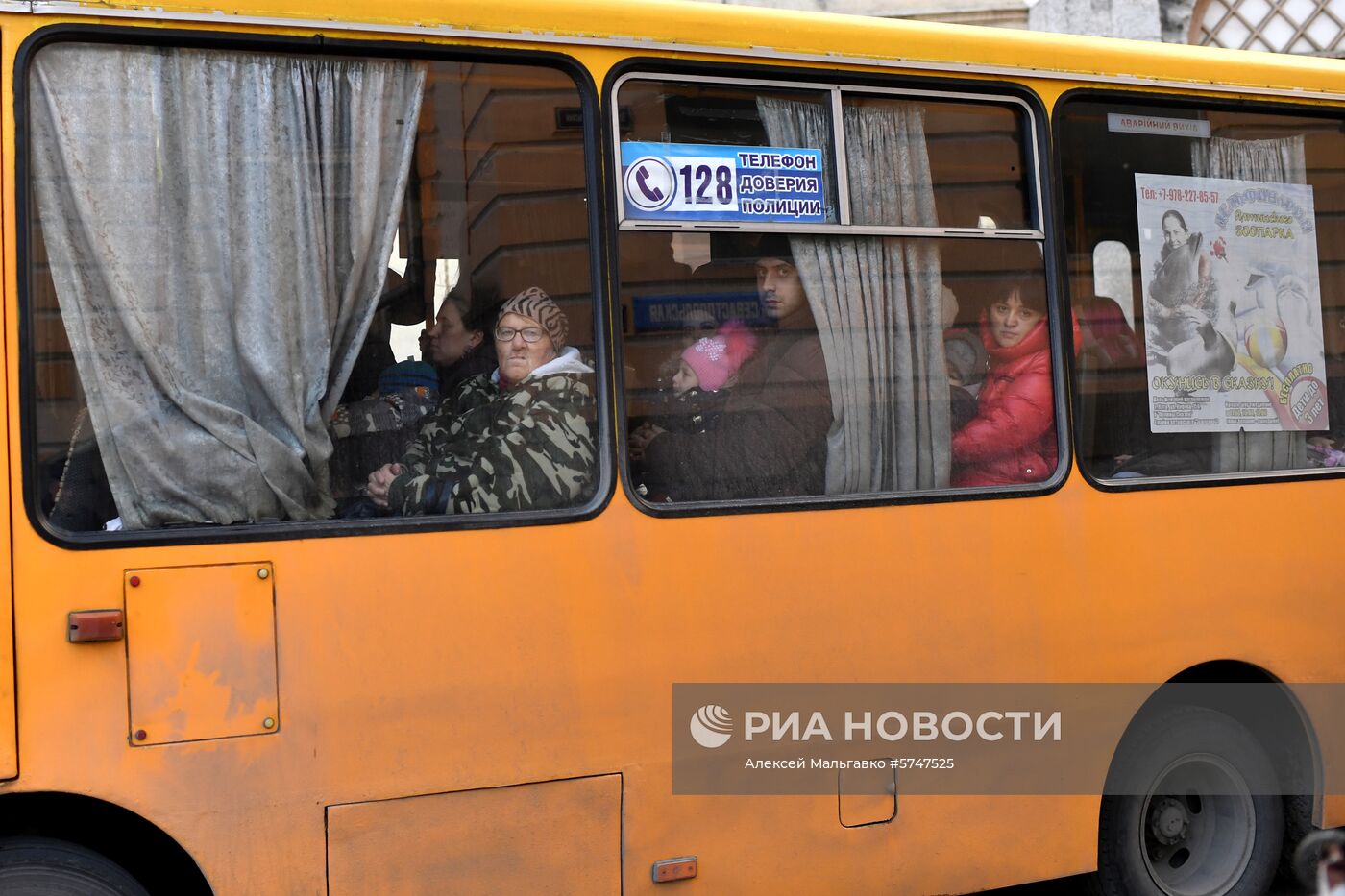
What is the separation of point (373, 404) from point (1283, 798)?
3389 millimetres

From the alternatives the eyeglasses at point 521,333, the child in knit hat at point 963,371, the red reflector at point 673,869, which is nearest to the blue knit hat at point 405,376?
the eyeglasses at point 521,333

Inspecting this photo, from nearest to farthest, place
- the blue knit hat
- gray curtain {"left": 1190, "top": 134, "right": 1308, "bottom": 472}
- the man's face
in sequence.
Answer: the blue knit hat → the man's face → gray curtain {"left": 1190, "top": 134, "right": 1308, "bottom": 472}

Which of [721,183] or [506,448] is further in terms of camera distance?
[721,183]

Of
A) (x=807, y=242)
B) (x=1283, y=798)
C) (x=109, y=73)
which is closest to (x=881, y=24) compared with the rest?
(x=807, y=242)

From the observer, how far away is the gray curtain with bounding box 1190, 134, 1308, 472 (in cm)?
409

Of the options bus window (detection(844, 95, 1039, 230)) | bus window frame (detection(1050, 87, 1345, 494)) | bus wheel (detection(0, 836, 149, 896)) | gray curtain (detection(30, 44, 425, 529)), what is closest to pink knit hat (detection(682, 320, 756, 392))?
bus window (detection(844, 95, 1039, 230))

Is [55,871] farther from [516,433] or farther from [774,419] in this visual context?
[774,419]

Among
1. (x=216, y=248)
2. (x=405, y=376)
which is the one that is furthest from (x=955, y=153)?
(x=216, y=248)

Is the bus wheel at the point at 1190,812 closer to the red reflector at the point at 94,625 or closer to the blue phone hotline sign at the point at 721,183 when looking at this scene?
the blue phone hotline sign at the point at 721,183

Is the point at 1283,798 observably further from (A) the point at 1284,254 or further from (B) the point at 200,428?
(B) the point at 200,428

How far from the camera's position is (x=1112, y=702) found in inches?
151

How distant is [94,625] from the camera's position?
8.96 ft

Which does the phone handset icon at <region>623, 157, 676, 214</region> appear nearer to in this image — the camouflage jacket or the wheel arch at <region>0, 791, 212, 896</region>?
the camouflage jacket

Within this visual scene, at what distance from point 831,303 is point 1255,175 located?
174 cm
